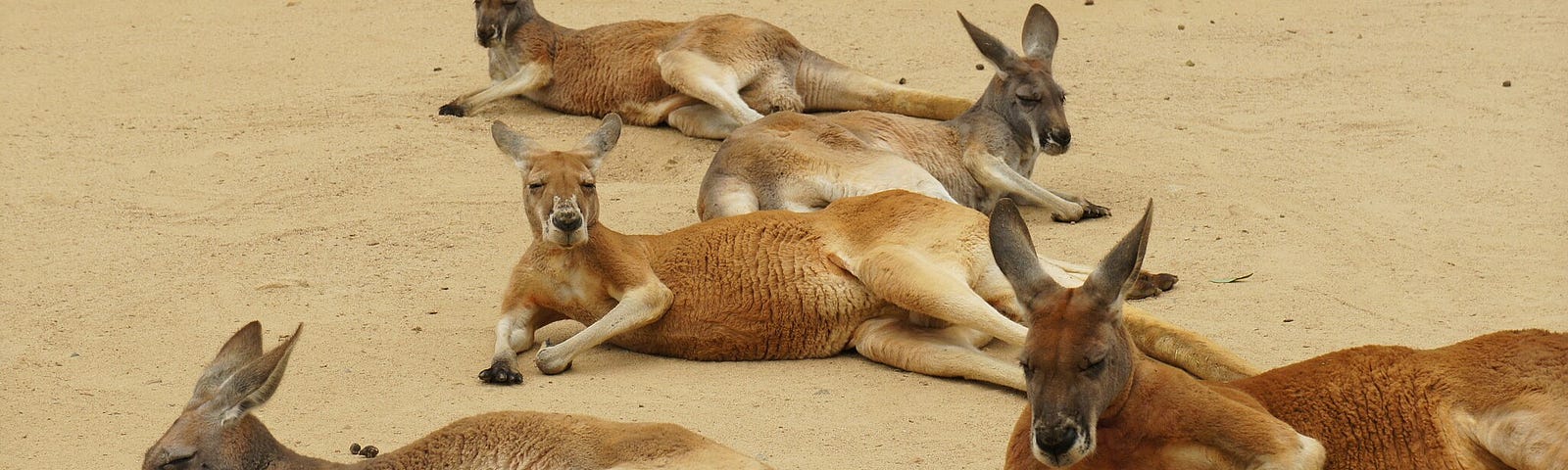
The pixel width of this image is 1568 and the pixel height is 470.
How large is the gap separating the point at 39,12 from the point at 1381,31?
9.53 meters

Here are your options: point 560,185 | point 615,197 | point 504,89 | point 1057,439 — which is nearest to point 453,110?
point 504,89

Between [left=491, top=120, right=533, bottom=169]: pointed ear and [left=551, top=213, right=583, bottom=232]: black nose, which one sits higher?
[left=491, top=120, right=533, bottom=169]: pointed ear

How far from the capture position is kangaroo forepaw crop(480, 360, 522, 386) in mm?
6941

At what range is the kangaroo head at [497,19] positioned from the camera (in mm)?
11305

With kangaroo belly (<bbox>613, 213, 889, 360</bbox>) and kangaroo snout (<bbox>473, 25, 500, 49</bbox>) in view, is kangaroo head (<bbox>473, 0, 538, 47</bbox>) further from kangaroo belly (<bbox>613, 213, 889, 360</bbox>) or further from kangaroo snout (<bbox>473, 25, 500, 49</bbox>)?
kangaroo belly (<bbox>613, 213, 889, 360</bbox>)

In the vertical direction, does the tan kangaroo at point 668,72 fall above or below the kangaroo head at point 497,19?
below

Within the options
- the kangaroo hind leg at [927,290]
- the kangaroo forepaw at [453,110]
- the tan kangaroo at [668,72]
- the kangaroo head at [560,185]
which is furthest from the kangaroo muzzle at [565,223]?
the kangaroo forepaw at [453,110]

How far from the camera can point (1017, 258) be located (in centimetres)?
513

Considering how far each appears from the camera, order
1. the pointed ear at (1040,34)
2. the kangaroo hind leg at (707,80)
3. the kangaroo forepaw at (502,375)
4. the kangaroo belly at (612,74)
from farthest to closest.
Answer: the kangaroo belly at (612,74)
the kangaroo hind leg at (707,80)
the pointed ear at (1040,34)
the kangaroo forepaw at (502,375)

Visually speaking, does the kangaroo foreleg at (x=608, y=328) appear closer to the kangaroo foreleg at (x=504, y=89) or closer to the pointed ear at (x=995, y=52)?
the pointed ear at (x=995, y=52)

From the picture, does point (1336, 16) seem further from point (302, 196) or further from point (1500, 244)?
point (302, 196)

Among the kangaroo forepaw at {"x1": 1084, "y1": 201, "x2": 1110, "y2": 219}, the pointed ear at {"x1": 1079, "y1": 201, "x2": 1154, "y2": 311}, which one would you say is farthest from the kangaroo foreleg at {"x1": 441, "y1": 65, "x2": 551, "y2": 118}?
the pointed ear at {"x1": 1079, "y1": 201, "x2": 1154, "y2": 311}

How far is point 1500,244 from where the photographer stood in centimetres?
851

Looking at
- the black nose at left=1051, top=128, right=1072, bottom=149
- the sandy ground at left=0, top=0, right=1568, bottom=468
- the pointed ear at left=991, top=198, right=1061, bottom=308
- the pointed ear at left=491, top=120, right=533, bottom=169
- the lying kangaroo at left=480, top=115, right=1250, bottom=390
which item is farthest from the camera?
the black nose at left=1051, top=128, right=1072, bottom=149
